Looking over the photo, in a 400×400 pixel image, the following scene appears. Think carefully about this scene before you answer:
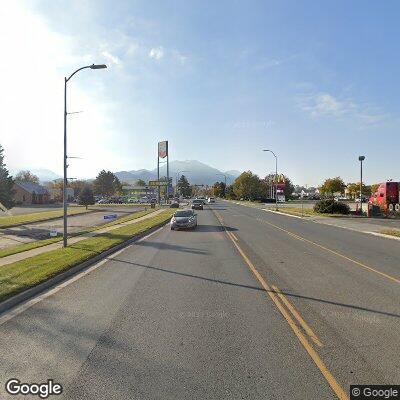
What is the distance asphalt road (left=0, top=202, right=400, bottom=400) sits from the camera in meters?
5.07

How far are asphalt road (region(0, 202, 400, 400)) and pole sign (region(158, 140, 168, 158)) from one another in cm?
10035

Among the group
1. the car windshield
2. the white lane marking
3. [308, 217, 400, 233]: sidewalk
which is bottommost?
[308, 217, 400, 233]: sidewalk

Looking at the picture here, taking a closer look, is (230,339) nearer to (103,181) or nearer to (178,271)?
(178,271)

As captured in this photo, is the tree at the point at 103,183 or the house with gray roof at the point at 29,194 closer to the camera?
the house with gray roof at the point at 29,194

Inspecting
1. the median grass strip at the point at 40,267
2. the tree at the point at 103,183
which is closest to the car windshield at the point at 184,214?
the median grass strip at the point at 40,267

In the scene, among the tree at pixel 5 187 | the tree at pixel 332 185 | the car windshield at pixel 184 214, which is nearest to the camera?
the car windshield at pixel 184 214

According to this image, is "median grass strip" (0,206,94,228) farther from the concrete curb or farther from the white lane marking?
the white lane marking

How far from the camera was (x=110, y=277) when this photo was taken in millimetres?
11938

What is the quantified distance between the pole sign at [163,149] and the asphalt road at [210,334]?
100 meters

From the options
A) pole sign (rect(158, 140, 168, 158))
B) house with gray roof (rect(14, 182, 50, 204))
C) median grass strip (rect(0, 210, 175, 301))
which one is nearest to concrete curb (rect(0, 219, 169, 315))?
median grass strip (rect(0, 210, 175, 301))

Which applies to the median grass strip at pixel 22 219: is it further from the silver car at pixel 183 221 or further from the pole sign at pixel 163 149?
the pole sign at pixel 163 149

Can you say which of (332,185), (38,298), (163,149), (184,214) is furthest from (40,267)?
(332,185)

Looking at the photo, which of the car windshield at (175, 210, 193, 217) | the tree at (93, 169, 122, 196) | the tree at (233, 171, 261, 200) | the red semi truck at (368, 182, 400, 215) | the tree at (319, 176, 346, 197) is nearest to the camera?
the car windshield at (175, 210, 193, 217)

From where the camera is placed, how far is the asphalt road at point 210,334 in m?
5.07
